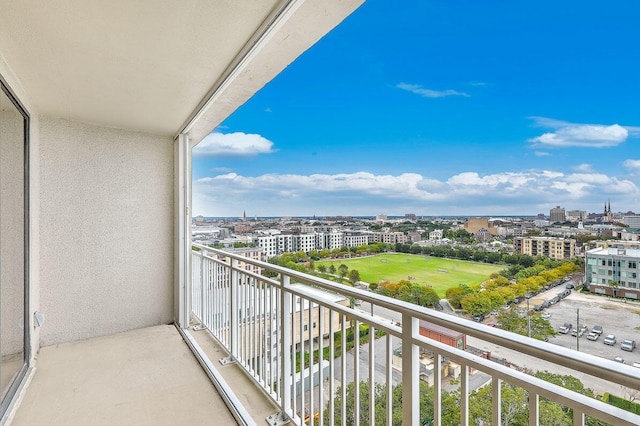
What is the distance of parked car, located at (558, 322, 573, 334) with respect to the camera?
0.77 meters

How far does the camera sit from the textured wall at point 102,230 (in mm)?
2994

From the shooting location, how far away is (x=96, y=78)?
2160 millimetres

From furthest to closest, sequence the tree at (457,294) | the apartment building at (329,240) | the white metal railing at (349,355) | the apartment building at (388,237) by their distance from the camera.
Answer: the apartment building at (329,240) < the apartment building at (388,237) < the tree at (457,294) < the white metal railing at (349,355)

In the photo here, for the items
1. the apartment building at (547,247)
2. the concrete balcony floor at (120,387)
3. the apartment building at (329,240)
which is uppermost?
the apartment building at (547,247)

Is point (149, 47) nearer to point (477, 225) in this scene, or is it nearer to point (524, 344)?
point (477, 225)

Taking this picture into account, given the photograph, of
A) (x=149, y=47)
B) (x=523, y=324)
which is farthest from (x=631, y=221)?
(x=149, y=47)

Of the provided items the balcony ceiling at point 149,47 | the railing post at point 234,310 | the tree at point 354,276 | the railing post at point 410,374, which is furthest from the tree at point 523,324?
the railing post at point 234,310

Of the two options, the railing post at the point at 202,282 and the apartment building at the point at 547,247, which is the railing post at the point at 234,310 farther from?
the apartment building at the point at 547,247

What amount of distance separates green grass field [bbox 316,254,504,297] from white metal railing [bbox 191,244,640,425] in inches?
4.3

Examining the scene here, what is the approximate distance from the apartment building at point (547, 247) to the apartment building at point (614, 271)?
49mm

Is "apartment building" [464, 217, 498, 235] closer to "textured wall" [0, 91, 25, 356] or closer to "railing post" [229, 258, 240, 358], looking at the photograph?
"railing post" [229, 258, 240, 358]

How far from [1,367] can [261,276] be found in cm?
169

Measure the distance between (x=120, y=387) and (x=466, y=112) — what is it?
2.84 metres

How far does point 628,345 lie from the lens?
0.67m
